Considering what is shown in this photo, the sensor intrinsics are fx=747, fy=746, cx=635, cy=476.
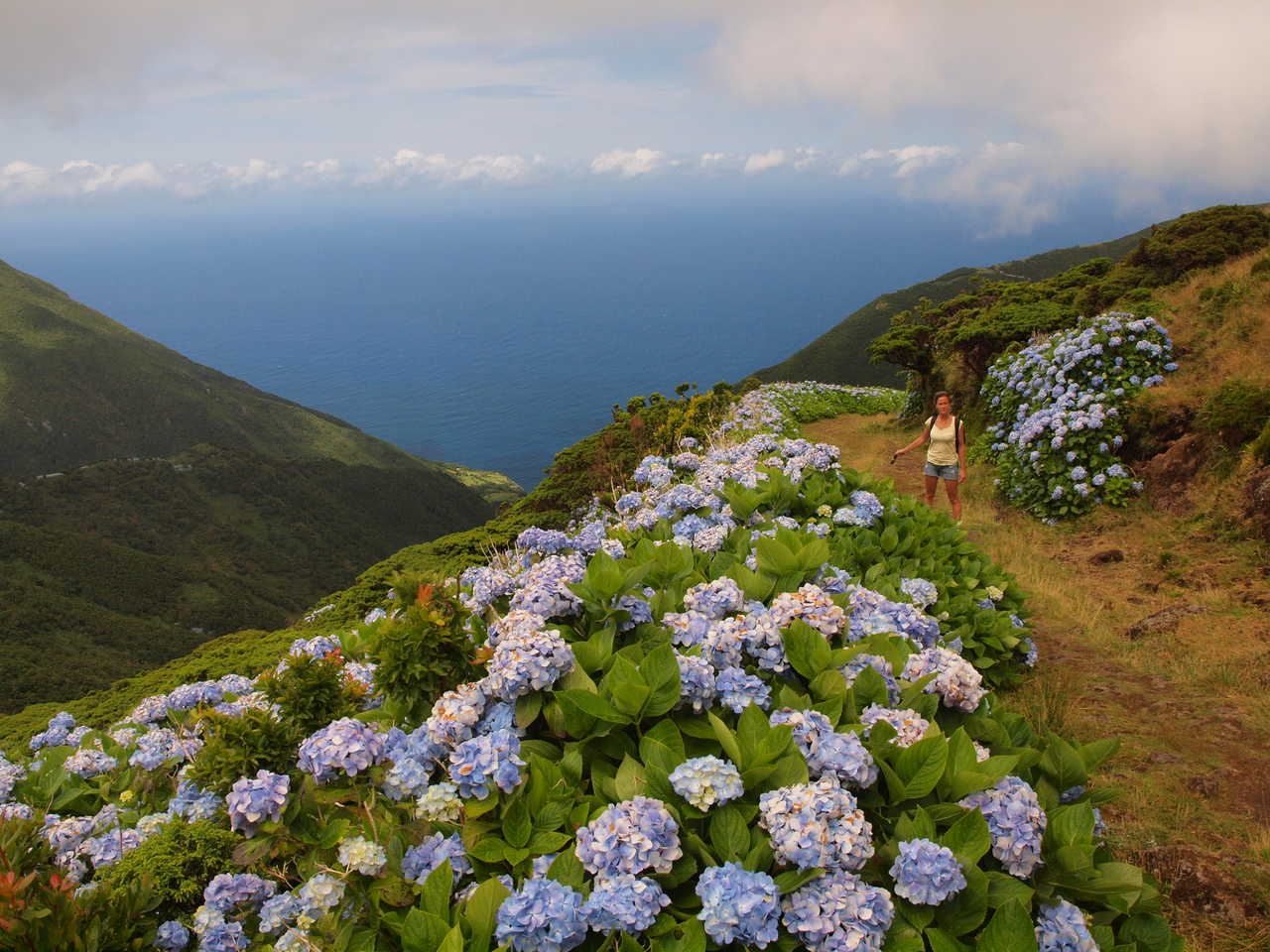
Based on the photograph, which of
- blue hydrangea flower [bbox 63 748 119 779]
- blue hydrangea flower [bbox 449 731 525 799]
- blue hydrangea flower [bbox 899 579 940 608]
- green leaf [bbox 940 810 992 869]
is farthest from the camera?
blue hydrangea flower [bbox 899 579 940 608]

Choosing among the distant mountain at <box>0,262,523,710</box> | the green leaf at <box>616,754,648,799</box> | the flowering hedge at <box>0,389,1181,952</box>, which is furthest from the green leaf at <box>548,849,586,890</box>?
the distant mountain at <box>0,262,523,710</box>

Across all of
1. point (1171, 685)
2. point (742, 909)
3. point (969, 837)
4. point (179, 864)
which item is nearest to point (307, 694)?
point (179, 864)

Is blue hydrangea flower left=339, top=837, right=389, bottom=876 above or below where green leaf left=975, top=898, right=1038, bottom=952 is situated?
above

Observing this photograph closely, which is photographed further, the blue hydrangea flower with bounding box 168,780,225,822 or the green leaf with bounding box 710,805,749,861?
the blue hydrangea flower with bounding box 168,780,225,822

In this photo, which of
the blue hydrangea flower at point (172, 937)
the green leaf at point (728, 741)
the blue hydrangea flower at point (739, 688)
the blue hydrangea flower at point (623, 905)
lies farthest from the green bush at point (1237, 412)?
the blue hydrangea flower at point (172, 937)

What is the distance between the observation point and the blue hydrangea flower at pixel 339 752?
2697 millimetres

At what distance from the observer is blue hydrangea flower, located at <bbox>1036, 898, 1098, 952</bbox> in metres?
2.23

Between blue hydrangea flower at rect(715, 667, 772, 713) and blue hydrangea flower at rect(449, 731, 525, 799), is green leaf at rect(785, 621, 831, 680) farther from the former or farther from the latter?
blue hydrangea flower at rect(449, 731, 525, 799)

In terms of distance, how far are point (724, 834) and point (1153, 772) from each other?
3.82m

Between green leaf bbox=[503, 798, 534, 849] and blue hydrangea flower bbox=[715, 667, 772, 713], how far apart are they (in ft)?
2.75

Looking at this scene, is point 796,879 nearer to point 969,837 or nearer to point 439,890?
point 969,837

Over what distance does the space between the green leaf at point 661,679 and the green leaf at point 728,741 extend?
17cm

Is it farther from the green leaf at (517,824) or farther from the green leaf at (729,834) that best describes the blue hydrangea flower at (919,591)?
the green leaf at (517,824)

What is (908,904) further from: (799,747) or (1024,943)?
(799,747)
